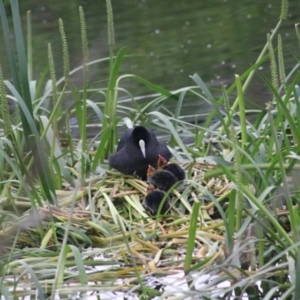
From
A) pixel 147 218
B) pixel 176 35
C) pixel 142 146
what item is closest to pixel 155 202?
pixel 147 218

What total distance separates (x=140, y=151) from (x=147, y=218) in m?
0.82

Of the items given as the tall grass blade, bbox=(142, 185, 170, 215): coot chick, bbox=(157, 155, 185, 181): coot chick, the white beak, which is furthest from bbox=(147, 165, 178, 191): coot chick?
the tall grass blade

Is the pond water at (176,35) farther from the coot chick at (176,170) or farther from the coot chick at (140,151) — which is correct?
the coot chick at (176,170)

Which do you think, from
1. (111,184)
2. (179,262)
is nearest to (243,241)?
(179,262)

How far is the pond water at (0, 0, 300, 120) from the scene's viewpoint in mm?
7234

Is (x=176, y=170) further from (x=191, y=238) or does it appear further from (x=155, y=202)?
(x=191, y=238)

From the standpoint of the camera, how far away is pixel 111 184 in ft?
13.0

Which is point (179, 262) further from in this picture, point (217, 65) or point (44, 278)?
point (217, 65)

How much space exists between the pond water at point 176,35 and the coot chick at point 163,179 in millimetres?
1821

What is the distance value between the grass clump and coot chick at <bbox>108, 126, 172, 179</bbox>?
0.29 feet

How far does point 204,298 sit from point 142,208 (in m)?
0.94

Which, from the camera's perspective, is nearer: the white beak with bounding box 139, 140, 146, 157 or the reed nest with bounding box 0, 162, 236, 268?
the reed nest with bounding box 0, 162, 236, 268

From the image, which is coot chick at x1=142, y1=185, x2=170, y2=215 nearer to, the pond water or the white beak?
the white beak

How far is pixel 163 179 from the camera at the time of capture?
148 inches
